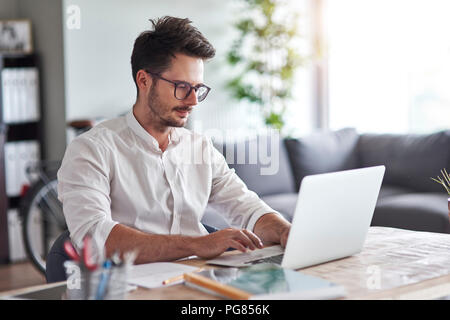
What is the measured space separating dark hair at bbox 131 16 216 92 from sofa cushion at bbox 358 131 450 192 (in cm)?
251

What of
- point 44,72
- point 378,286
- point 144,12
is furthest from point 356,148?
point 378,286

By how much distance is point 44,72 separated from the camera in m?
4.55

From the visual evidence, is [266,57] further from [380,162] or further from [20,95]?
[20,95]

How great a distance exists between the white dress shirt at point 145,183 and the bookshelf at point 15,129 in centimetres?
257

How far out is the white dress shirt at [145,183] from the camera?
1709 mm

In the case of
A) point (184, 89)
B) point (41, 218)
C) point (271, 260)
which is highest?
point (184, 89)

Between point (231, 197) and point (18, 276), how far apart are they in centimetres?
246

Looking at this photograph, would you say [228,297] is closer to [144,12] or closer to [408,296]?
[408,296]

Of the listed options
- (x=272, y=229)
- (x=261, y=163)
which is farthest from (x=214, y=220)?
(x=272, y=229)

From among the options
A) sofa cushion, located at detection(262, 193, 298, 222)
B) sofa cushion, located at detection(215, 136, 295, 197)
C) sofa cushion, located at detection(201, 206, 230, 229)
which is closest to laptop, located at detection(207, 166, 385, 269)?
sofa cushion, located at detection(201, 206, 230, 229)

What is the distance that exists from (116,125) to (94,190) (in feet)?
1.09

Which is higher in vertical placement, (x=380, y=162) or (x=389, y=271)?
(x=389, y=271)

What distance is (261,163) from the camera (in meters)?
3.98

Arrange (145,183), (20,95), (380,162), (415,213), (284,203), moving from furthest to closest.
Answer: (20,95)
(380,162)
(284,203)
(415,213)
(145,183)
